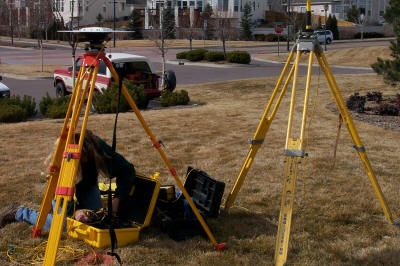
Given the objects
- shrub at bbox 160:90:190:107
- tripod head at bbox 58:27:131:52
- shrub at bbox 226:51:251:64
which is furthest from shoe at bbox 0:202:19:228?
shrub at bbox 226:51:251:64

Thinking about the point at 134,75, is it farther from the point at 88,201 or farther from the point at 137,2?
the point at 137,2

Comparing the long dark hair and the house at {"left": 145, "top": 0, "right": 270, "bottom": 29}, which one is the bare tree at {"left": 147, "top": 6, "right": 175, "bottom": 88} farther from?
the house at {"left": 145, "top": 0, "right": 270, "bottom": 29}

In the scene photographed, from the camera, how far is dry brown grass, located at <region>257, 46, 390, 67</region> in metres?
34.8

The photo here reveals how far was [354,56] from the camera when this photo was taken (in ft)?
124

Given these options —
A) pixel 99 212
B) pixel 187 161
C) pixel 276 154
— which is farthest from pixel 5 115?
pixel 99 212

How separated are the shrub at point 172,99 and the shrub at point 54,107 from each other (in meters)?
2.72

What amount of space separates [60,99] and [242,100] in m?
5.56

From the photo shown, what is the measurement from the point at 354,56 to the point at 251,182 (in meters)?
33.0

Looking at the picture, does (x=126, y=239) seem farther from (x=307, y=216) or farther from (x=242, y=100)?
(x=242, y=100)

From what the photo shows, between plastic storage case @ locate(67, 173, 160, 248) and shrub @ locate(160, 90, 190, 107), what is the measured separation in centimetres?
985

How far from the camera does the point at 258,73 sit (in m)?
28.4

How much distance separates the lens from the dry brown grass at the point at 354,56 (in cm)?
3482

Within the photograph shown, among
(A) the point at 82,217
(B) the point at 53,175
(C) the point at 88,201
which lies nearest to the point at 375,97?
(C) the point at 88,201

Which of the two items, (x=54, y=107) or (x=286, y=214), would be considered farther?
(x=54, y=107)
